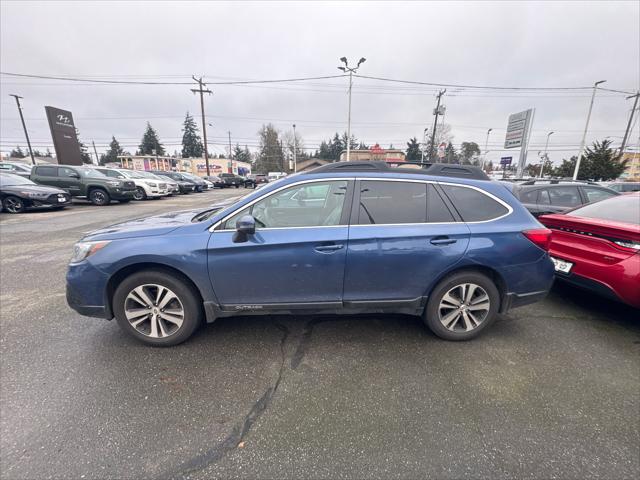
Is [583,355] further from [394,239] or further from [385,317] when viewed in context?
[394,239]

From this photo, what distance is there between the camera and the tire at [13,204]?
31.1 feet

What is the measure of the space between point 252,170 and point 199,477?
279ft

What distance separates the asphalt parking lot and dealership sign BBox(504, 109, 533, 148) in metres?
33.1

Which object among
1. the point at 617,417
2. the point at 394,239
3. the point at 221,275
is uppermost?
the point at 394,239

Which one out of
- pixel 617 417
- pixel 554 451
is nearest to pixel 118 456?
pixel 554 451

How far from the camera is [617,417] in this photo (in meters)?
1.97

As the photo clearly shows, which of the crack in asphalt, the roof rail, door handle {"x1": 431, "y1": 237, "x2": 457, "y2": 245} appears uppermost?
the roof rail

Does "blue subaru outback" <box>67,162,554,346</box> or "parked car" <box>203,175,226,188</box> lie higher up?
"blue subaru outback" <box>67,162,554,346</box>

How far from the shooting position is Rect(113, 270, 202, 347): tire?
8.25ft

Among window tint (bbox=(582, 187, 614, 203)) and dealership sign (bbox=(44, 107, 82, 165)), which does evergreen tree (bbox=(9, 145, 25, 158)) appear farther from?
window tint (bbox=(582, 187, 614, 203))

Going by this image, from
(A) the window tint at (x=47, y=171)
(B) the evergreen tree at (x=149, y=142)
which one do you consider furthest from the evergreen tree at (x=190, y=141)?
(A) the window tint at (x=47, y=171)

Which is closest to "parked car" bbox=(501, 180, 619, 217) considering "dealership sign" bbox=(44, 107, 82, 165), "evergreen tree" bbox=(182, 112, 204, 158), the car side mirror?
the car side mirror

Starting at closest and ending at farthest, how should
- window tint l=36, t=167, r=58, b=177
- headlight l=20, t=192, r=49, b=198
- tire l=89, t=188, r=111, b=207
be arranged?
headlight l=20, t=192, r=49, b=198 < window tint l=36, t=167, r=58, b=177 < tire l=89, t=188, r=111, b=207

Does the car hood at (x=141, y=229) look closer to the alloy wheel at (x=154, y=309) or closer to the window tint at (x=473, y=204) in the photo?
the alloy wheel at (x=154, y=309)
